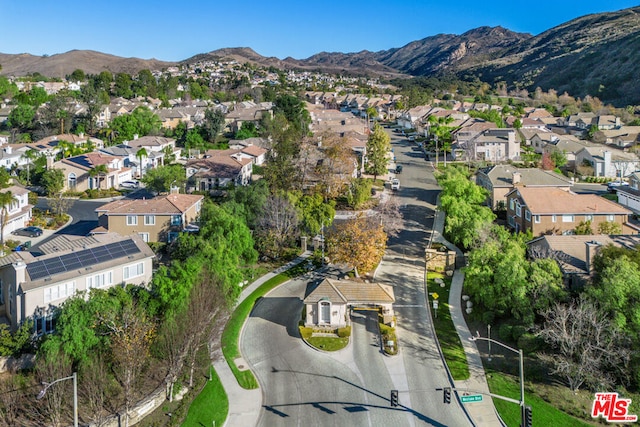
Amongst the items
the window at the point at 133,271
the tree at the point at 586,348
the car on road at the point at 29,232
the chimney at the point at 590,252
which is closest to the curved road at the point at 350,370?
the tree at the point at 586,348

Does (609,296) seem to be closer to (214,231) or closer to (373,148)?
(214,231)

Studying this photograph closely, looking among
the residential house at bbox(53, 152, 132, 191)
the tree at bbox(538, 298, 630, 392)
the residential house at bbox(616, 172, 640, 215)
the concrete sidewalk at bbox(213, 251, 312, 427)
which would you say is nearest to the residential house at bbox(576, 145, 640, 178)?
the residential house at bbox(616, 172, 640, 215)

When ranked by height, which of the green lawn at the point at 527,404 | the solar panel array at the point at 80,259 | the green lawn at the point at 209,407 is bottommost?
the green lawn at the point at 209,407

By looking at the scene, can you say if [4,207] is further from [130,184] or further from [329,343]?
[329,343]

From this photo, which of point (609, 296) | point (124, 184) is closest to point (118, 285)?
point (609, 296)

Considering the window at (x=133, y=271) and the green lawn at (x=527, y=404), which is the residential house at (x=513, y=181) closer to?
the green lawn at (x=527, y=404)

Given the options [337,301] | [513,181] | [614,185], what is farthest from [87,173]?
[614,185]
